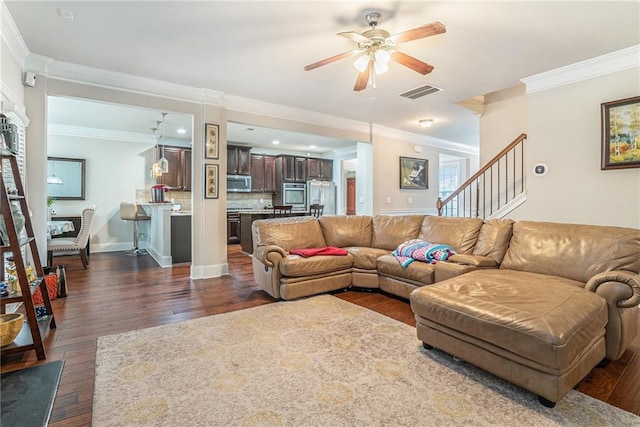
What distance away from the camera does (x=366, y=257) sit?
3.74 meters

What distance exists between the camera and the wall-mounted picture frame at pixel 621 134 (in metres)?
3.08

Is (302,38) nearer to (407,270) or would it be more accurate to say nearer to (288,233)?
(288,233)

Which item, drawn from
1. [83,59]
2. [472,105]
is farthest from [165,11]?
[472,105]

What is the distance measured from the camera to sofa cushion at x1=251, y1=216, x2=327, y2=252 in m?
3.79

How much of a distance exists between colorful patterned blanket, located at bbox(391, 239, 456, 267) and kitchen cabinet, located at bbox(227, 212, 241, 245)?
4.92 meters

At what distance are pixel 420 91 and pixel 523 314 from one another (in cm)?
333

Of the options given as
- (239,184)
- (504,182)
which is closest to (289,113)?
(239,184)

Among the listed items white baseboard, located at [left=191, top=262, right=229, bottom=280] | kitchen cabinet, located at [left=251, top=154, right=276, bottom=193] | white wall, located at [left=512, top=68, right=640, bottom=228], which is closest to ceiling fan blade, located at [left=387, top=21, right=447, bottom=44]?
white wall, located at [left=512, top=68, right=640, bottom=228]

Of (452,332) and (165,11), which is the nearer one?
(452,332)

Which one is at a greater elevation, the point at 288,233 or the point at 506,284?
the point at 288,233

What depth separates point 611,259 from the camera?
233 centimetres

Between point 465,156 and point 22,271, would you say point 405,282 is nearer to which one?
point 22,271

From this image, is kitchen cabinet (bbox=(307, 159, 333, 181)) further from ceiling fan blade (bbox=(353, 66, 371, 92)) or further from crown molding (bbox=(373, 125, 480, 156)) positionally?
ceiling fan blade (bbox=(353, 66, 371, 92))

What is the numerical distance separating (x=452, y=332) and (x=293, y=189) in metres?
6.81
